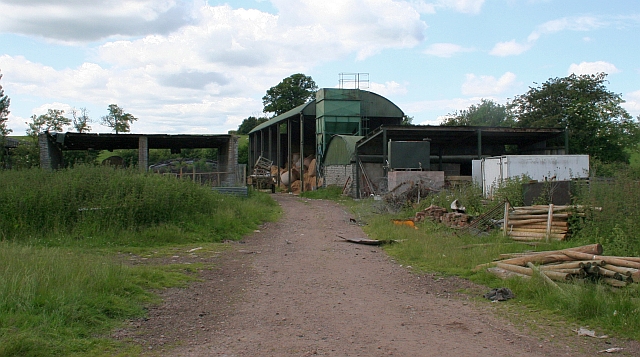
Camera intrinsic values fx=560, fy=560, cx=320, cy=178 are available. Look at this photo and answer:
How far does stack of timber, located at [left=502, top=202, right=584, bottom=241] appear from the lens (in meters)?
12.6

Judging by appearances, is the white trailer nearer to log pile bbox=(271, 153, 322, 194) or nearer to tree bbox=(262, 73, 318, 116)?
log pile bbox=(271, 153, 322, 194)

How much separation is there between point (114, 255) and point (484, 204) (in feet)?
35.1

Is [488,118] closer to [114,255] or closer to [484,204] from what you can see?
[484,204]

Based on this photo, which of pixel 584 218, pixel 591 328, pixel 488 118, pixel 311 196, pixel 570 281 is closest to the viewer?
pixel 591 328

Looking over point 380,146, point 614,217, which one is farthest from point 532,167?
point 380,146

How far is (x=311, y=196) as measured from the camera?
34.9m

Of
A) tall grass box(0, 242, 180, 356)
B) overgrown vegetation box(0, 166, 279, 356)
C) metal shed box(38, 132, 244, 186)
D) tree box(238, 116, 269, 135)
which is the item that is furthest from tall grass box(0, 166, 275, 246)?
tree box(238, 116, 269, 135)

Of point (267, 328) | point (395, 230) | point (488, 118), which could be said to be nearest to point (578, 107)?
point (488, 118)

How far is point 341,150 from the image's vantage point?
35438mm

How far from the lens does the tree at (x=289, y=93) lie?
84.6 m

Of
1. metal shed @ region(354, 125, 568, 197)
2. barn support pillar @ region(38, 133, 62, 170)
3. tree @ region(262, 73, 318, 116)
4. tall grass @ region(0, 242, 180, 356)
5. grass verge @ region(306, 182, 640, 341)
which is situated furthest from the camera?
tree @ region(262, 73, 318, 116)

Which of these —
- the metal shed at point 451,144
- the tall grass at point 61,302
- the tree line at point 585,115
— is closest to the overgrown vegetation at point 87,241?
the tall grass at point 61,302

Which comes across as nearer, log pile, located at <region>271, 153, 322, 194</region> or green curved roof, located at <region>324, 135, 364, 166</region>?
green curved roof, located at <region>324, 135, 364, 166</region>

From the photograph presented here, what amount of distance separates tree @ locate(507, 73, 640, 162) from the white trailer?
18.3m
